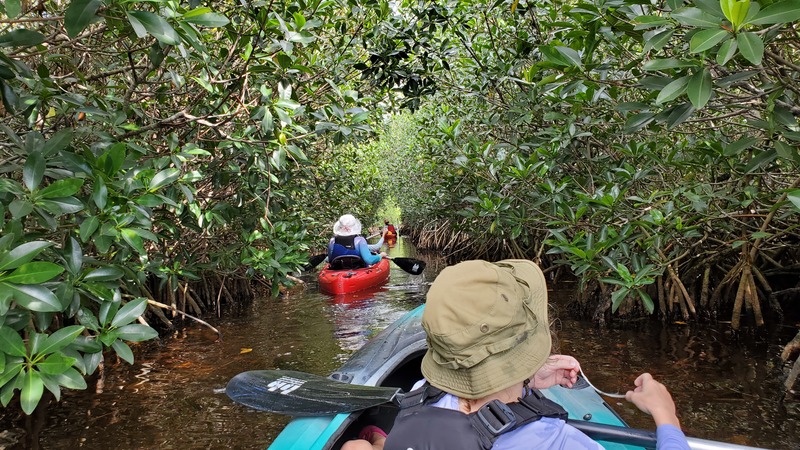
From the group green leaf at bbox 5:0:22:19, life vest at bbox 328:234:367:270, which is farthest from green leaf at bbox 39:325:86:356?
life vest at bbox 328:234:367:270

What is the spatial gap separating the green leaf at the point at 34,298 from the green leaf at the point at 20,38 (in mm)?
904

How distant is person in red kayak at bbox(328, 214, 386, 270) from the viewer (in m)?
8.83

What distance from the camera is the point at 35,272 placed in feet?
4.36

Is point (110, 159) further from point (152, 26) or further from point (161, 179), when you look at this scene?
point (152, 26)

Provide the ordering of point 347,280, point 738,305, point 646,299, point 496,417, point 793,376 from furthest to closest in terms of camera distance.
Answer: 1. point 347,280
2. point 738,305
3. point 793,376
4. point 646,299
5. point 496,417

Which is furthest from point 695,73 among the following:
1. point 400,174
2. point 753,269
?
point 400,174

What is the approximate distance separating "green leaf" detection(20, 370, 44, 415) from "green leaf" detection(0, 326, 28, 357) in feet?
0.21

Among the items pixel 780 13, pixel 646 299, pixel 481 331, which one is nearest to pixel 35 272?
pixel 481 331

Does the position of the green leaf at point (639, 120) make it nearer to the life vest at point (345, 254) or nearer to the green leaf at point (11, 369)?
the green leaf at point (11, 369)

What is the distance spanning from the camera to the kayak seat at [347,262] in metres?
9.02

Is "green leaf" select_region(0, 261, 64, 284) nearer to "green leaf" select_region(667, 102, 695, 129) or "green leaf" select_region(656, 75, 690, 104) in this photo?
"green leaf" select_region(656, 75, 690, 104)

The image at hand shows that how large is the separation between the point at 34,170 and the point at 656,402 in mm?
2144

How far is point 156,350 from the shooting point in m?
5.77

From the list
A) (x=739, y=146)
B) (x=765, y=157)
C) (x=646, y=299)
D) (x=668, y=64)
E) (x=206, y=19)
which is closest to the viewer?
(x=668, y=64)
